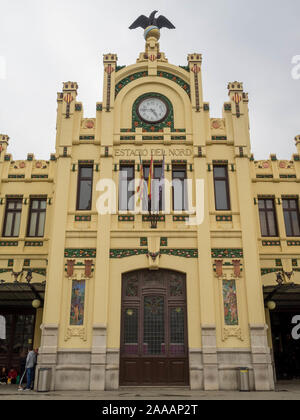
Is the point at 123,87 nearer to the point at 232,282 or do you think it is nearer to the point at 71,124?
the point at 71,124

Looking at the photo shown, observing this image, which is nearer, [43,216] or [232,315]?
[232,315]

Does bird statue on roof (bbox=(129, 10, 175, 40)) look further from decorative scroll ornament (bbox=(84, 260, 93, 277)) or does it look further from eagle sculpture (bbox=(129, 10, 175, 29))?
decorative scroll ornament (bbox=(84, 260, 93, 277))

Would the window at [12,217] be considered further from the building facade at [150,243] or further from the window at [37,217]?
the window at [37,217]

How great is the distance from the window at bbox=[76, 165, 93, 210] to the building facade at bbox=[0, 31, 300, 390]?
5 cm

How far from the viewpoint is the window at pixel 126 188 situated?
56.1 ft

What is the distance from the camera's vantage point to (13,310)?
61.6 ft

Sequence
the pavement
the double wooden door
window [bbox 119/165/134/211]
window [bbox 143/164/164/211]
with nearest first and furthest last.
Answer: the pavement < the double wooden door < window [bbox 143/164/164/211] < window [bbox 119/165/134/211]

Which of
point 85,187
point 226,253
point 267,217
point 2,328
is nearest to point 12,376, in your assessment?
point 2,328

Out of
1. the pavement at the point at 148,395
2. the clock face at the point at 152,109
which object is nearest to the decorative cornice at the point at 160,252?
the pavement at the point at 148,395

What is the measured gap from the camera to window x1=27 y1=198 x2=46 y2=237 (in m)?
19.1

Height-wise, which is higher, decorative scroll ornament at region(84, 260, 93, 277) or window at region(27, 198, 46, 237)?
window at region(27, 198, 46, 237)

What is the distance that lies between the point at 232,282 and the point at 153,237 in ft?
12.7

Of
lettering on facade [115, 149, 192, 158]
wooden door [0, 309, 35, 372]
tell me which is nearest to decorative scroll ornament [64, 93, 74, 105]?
lettering on facade [115, 149, 192, 158]

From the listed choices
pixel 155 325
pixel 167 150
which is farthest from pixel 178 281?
pixel 167 150
